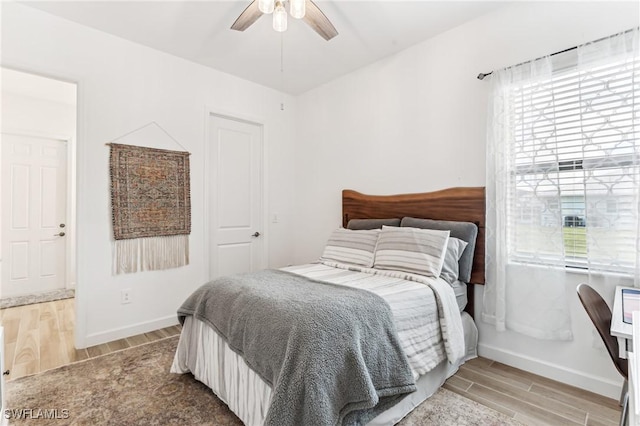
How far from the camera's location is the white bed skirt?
1592 millimetres

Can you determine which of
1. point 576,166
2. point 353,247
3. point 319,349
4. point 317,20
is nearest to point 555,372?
point 576,166

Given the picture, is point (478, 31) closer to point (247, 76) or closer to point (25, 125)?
point (247, 76)

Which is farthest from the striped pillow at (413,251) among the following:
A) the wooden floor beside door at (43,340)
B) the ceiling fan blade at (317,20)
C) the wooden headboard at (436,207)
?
the wooden floor beside door at (43,340)

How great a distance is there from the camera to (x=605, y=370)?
1.99m

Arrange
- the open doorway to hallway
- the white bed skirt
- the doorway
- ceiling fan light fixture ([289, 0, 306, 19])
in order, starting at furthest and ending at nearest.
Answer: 1. the doorway
2. the open doorway to hallway
3. ceiling fan light fixture ([289, 0, 306, 19])
4. the white bed skirt

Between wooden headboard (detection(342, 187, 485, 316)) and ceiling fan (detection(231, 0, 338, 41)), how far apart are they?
1.56 meters

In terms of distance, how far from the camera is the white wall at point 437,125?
6.91ft

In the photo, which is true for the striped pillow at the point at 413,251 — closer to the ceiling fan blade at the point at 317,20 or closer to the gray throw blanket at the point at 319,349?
the gray throw blanket at the point at 319,349

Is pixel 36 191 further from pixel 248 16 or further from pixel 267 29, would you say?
pixel 248 16

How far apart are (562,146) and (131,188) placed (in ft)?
11.4

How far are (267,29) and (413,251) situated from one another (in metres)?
2.25

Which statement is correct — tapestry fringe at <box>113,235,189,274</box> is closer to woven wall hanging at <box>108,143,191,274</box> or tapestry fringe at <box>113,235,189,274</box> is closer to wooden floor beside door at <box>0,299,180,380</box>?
woven wall hanging at <box>108,143,191,274</box>

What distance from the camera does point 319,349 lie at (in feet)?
4.45

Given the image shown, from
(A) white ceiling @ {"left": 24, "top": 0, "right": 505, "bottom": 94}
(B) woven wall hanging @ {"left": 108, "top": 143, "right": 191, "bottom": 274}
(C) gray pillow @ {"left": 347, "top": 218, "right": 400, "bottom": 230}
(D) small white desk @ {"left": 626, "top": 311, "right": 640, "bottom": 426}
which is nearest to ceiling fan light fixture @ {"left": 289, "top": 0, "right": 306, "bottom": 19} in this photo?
(A) white ceiling @ {"left": 24, "top": 0, "right": 505, "bottom": 94}
